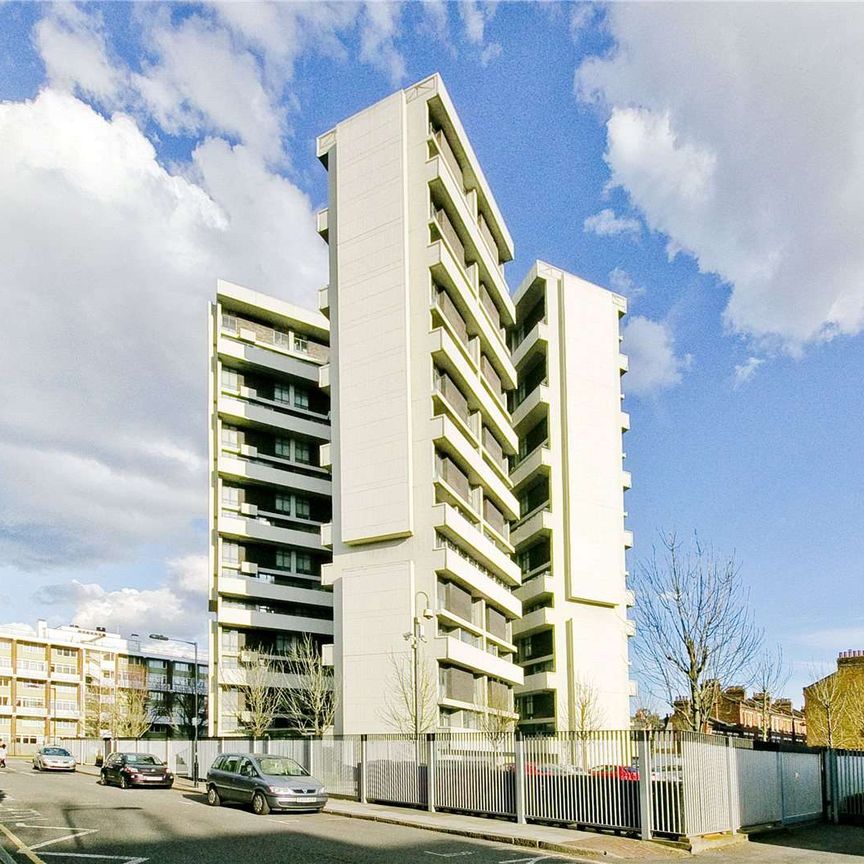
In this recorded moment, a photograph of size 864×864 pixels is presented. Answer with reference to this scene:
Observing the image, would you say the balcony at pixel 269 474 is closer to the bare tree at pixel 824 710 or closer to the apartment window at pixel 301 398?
the apartment window at pixel 301 398

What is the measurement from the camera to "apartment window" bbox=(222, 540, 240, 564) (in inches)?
2798

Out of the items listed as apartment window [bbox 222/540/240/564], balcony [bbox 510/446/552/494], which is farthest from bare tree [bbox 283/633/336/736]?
balcony [bbox 510/446/552/494]

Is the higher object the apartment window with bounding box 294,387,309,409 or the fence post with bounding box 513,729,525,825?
the apartment window with bounding box 294,387,309,409

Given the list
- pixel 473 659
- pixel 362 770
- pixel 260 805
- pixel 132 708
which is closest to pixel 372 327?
pixel 473 659

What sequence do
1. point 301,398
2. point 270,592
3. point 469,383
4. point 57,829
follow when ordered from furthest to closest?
point 301,398
point 270,592
point 469,383
point 57,829

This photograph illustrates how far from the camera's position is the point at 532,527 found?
2660 inches

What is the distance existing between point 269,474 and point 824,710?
140 feet

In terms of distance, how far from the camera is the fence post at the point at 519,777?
→ 943 inches

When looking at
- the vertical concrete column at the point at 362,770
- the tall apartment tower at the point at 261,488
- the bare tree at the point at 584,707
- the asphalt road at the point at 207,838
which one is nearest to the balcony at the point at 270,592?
the tall apartment tower at the point at 261,488

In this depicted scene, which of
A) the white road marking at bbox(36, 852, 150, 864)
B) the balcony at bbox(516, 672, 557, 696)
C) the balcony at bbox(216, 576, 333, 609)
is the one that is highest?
the balcony at bbox(216, 576, 333, 609)

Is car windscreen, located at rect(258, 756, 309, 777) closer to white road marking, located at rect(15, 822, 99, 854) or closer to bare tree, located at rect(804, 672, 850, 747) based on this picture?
white road marking, located at rect(15, 822, 99, 854)

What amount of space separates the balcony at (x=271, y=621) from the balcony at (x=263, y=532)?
518 cm

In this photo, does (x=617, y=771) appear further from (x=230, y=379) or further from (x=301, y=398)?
(x=301, y=398)

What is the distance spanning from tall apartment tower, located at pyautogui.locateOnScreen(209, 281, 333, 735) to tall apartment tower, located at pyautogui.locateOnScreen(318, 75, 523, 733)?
50.1ft
